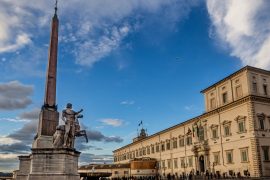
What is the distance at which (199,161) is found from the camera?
141 ft

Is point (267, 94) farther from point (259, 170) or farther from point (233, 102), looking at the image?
point (259, 170)

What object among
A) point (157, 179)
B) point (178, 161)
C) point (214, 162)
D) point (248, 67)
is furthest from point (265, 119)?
point (157, 179)

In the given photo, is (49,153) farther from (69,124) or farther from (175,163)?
(175,163)

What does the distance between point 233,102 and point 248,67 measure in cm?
455

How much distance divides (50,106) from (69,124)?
6.07 ft

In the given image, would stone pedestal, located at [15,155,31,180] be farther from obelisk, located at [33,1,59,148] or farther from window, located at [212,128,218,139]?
window, located at [212,128,218,139]

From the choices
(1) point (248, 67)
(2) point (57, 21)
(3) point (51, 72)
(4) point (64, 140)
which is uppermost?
(1) point (248, 67)

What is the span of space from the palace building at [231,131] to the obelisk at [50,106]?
23737mm

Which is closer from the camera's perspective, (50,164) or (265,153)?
(50,164)

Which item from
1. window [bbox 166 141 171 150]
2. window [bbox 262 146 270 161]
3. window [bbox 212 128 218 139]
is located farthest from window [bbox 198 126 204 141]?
window [bbox 166 141 171 150]

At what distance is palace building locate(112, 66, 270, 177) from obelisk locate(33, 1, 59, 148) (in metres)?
23.7

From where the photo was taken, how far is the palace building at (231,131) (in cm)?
3319

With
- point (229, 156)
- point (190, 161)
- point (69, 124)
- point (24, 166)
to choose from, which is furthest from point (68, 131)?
point (190, 161)

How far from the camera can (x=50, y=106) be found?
1653 cm
